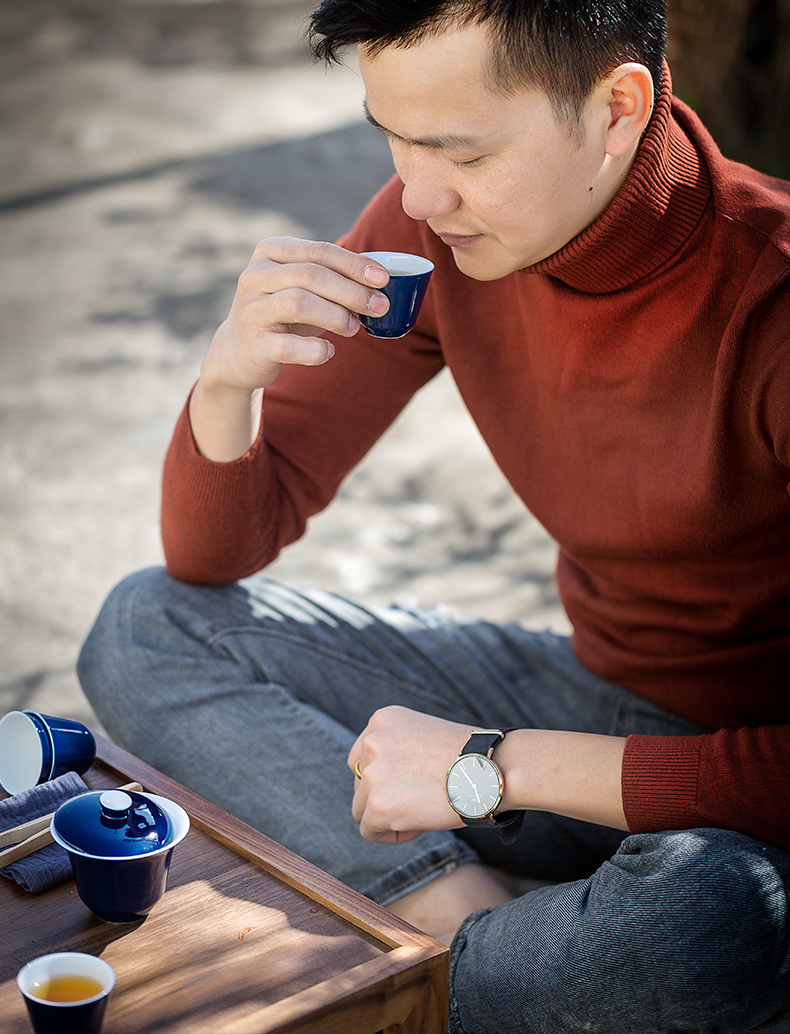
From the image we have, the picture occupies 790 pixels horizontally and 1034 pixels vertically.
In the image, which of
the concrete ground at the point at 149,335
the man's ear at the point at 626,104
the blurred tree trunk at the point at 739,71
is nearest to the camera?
the man's ear at the point at 626,104

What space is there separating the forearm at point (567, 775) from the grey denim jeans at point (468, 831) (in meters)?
0.07

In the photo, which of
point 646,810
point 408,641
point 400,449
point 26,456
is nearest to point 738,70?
point 400,449

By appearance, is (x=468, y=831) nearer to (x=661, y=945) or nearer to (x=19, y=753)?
(x=661, y=945)

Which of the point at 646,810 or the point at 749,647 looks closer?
the point at 646,810

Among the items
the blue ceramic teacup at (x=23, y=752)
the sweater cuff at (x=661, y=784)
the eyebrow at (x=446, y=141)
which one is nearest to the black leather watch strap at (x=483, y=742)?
the sweater cuff at (x=661, y=784)

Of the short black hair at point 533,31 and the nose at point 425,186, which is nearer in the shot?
the short black hair at point 533,31

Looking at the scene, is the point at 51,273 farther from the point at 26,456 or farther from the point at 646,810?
the point at 646,810

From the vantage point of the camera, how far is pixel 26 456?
11.8 feet

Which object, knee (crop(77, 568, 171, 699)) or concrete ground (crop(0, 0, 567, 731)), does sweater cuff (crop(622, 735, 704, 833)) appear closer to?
knee (crop(77, 568, 171, 699))

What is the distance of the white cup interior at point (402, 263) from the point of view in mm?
1545

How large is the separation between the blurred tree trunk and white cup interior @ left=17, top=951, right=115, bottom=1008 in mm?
4662

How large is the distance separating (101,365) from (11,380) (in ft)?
1.07

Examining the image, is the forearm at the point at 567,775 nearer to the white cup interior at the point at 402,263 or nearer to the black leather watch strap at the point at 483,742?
the black leather watch strap at the point at 483,742

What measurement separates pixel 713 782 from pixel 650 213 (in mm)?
744
